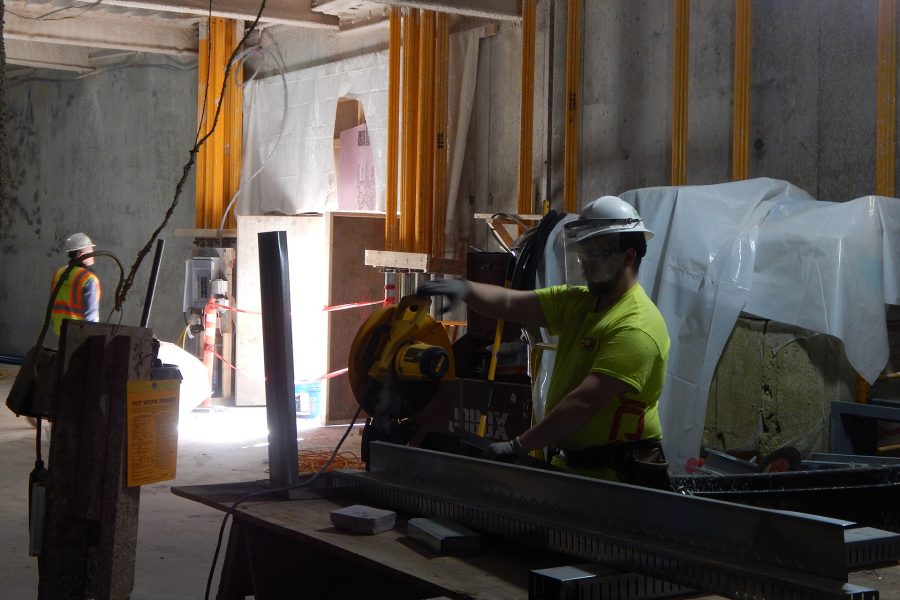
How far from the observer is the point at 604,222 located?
3.12 meters

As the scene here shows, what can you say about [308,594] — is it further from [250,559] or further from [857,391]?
[857,391]

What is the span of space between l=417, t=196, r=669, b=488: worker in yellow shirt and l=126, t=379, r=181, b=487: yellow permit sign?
89 cm

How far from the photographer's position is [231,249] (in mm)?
10367

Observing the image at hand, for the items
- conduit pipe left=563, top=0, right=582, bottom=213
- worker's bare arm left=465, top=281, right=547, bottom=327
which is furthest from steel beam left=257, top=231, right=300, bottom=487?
conduit pipe left=563, top=0, right=582, bottom=213

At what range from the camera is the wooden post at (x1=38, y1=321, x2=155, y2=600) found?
2.47m

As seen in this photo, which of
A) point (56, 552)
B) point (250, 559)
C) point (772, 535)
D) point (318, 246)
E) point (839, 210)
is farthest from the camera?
point (318, 246)

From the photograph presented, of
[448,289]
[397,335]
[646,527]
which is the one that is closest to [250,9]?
[397,335]

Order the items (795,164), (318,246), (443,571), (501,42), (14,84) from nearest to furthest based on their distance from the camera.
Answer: (443,571) → (795,164) → (501,42) → (318,246) → (14,84)

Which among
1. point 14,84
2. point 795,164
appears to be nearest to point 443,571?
point 795,164

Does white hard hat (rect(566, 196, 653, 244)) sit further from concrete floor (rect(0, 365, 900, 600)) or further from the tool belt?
concrete floor (rect(0, 365, 900, 600))

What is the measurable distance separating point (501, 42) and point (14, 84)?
8.73 meters

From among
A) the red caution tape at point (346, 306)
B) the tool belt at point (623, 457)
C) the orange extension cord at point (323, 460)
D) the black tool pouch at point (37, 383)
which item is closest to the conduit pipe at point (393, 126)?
the red caution tape at point (346, 306)

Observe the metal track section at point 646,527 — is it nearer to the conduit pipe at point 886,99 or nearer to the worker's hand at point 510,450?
the worker's hand at point 510,450

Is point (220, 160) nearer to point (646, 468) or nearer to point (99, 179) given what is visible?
point (99, 179)
